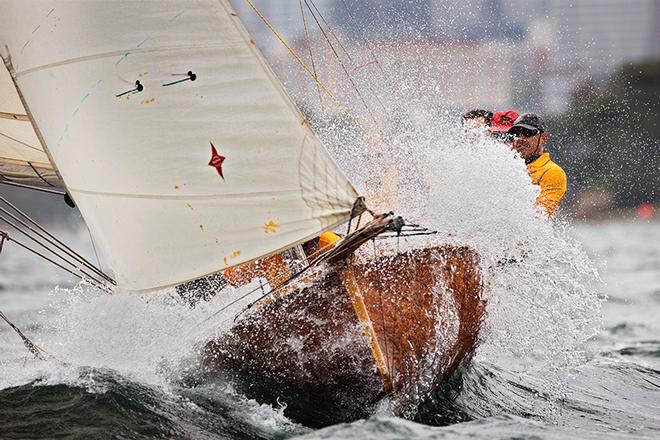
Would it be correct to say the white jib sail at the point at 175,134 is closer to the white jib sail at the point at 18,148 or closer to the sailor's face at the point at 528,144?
the white jib sail at the point at 18,148

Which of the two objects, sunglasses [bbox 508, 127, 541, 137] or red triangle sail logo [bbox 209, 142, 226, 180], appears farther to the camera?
sunglasses [bbox 508, 127, 541, 137]

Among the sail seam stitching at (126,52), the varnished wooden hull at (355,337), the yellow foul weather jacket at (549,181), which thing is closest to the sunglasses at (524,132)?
the yellow foul weather jacket at (549,181)

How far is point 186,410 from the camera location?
16.3ft

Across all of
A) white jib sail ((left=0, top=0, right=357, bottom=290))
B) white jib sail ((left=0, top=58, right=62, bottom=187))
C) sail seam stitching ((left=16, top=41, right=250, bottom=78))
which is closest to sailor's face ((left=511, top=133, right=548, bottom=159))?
white jib sail ((left=0, top=0, right=357, bottom=290))

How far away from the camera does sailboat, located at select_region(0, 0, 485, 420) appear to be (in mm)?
4367

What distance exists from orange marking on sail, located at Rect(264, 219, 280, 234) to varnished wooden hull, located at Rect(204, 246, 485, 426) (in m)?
0.55

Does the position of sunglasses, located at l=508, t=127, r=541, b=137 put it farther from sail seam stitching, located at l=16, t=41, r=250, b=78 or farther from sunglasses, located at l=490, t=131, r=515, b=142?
sail seam stitching, located at l=16, t=41, r=250, b=78

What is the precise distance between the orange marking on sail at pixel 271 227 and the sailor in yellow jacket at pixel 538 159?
2.45 meters

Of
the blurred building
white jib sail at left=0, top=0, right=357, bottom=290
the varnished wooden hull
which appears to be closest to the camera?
Answer: white jib sail at left=0, top=0, right=357, bottom=290

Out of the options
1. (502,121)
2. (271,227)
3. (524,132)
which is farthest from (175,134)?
(502,121)

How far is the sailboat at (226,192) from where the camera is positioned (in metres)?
4.37

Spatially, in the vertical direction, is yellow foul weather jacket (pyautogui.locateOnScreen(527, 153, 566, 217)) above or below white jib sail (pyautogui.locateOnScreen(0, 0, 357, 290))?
above

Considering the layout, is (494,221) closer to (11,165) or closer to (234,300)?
(234,300)

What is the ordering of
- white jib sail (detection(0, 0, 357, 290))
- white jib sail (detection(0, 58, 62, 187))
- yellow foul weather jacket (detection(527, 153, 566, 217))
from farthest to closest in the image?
yellow foul weather jacket (detection(527, 153, 566, 217)) < white jib sail (detection(0, 58, 62, 187)) < white jib sail (detection(0, 0, 357, 290))
